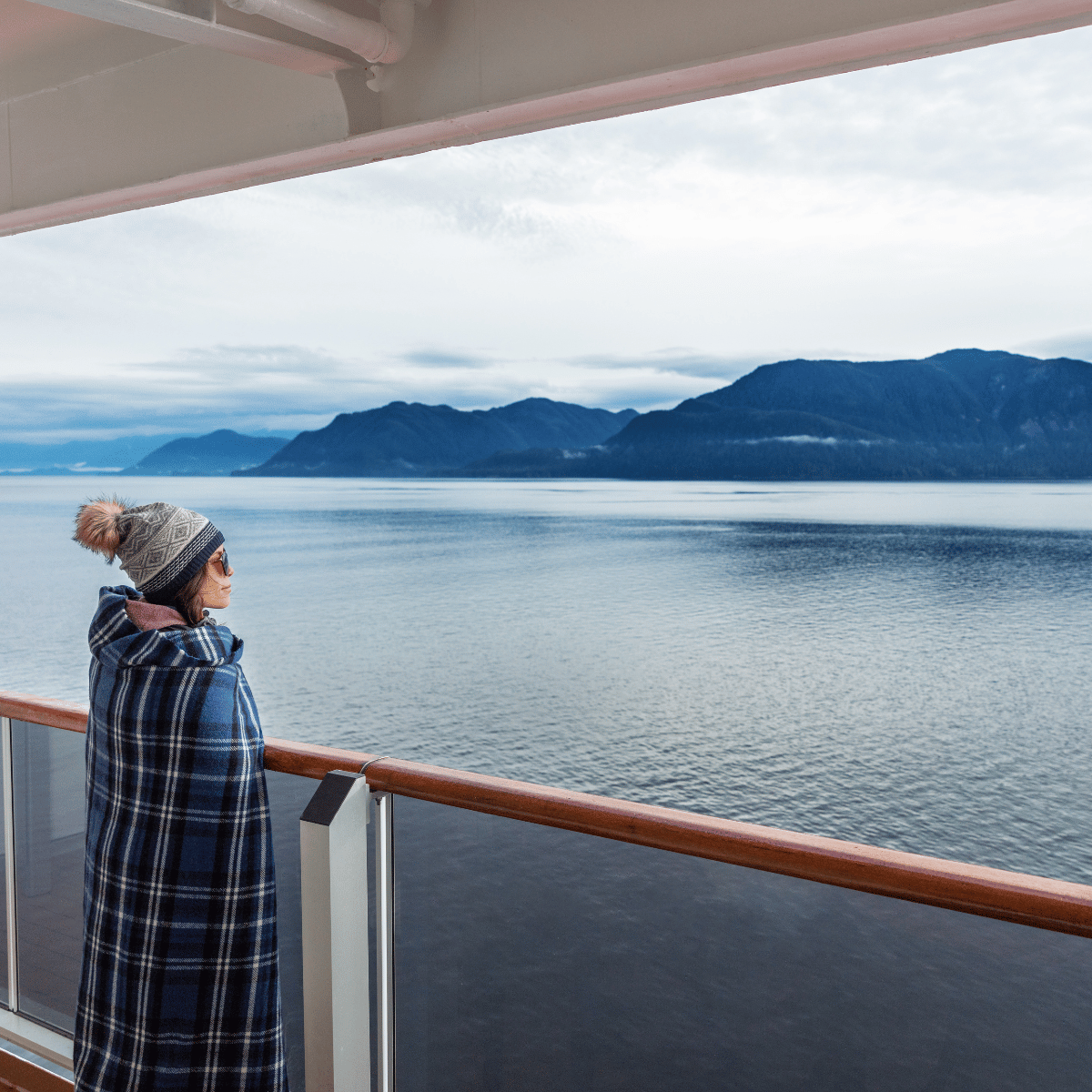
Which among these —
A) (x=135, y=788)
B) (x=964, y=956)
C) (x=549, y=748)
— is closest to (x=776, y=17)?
(x=964, y=956)

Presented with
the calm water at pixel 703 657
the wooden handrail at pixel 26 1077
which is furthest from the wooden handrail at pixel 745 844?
the calm water at pixel 703 657

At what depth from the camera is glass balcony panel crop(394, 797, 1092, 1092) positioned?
1065 mm

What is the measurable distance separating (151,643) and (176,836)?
271 millimetres

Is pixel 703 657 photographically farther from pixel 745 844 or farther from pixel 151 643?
pixel 745 844

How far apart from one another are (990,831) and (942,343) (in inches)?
3398

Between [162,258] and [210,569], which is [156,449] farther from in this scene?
[210,569]

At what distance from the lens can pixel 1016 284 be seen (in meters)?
84.8

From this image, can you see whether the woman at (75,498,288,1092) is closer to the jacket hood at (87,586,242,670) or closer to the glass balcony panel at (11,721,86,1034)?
the jacket hood at (87,586,242,670)

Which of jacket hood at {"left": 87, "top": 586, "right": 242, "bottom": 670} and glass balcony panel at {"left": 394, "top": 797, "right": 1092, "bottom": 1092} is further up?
jacket hood at {"left": 87, "top": 586, "right": 242, "bottom": 670}

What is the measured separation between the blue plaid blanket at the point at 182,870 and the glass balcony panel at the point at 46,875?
0.44 meters

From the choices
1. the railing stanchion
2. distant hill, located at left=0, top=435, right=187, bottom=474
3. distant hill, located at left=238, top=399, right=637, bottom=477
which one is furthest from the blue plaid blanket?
distant hill, located at left=238, top=399, right=637, bottom=477

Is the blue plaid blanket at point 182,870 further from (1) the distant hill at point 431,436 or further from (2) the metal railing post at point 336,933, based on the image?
(1) the distant hill at point 431,436

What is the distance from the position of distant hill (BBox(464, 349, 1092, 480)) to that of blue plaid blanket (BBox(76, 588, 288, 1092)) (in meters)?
111

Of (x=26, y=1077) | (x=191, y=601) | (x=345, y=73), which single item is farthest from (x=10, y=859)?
(x=345, y=73)
